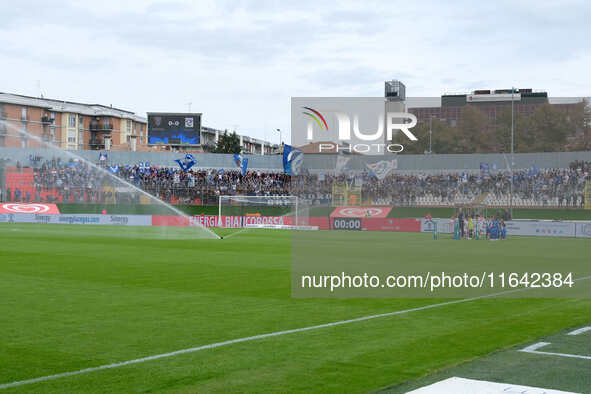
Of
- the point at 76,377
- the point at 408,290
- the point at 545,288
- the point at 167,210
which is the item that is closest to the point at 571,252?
the point at 545,288

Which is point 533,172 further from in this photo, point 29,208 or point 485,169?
point 29,208

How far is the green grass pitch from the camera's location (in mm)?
6914

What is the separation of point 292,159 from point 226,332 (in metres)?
44.1

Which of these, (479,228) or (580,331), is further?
(479,228)

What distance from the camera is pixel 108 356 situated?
7875 millimetres

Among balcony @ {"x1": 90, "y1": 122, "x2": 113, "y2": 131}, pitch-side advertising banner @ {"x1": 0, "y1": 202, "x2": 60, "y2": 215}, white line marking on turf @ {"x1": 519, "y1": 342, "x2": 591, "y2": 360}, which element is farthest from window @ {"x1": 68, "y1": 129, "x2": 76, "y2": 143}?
white line marking on turf @ {"x1": 519, "y1": 342, "x2": 591, "y2": 360}

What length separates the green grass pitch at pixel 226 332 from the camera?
6.91 m

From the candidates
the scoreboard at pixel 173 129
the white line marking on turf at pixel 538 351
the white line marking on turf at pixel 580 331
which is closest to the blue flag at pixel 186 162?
the scoreboard at pixel 173 129

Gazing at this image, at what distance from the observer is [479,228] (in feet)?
133

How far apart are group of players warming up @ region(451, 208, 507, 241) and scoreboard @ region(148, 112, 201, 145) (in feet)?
139

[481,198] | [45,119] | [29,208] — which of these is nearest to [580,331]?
[481,198]

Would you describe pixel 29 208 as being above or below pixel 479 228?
above

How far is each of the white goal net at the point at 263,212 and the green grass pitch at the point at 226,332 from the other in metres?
35.0

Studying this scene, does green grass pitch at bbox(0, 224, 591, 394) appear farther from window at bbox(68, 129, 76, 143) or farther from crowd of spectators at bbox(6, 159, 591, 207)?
window at bbox(68, 129, 76, 143)
